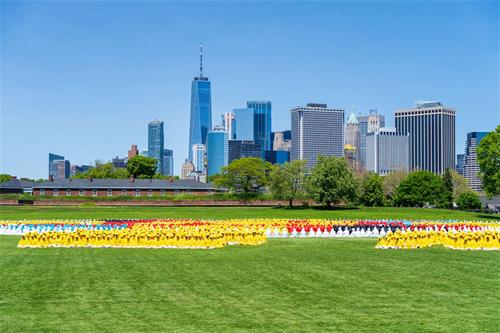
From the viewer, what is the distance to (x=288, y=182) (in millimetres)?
92688

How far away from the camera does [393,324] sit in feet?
42.2

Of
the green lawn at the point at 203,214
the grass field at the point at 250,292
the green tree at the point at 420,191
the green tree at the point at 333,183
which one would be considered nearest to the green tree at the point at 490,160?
the green lawn at the point at 203,214

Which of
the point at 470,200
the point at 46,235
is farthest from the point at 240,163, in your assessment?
the point at 46,235

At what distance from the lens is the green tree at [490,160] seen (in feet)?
228

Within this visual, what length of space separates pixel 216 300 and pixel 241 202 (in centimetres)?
8813

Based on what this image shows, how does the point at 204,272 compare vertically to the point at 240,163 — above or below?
below

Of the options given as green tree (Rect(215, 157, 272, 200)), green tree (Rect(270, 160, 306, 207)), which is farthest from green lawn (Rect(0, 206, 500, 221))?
green tree (Rect(215, 157, 272, 200))

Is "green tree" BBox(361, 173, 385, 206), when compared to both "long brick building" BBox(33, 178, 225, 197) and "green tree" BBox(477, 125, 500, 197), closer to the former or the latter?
"long brick building" BBox(33, 178, 225, 197)

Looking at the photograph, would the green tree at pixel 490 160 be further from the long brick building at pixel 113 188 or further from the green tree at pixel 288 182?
the long brick building at pixel 113 188

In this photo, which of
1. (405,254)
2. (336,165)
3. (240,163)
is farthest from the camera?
(240,163)

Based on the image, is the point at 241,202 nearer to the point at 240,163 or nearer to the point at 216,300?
the point at 240,163

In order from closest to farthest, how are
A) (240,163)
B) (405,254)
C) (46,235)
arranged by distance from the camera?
(405,254) < (46,235) < (240,163)

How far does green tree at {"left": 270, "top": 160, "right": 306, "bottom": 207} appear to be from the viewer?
301ft

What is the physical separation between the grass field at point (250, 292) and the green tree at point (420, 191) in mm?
83603
